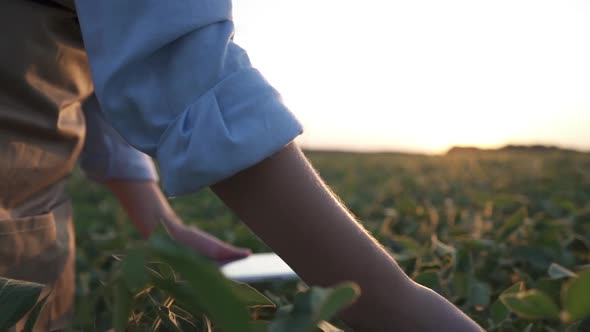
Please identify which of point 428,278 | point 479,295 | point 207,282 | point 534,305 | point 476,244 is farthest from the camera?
point 476,244

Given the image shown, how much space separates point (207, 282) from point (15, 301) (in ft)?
1.05

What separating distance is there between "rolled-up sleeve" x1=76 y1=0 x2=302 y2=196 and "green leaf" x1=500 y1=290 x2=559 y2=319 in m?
0.25

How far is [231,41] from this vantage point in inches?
21.0

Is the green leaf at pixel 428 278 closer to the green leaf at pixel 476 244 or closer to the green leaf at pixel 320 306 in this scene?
the green leaf at pixel 476 244

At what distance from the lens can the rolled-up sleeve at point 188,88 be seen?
492 millimetres

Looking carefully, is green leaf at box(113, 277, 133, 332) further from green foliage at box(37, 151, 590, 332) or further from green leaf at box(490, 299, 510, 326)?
green leaf at box(490, 299, 510, 326)

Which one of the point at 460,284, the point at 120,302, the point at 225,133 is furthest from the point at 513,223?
the point at 120,302

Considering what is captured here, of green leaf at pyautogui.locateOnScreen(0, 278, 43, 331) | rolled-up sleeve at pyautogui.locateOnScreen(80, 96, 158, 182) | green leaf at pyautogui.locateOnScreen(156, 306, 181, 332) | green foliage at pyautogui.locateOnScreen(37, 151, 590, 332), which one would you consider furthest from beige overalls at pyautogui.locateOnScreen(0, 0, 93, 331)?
green leaf at pyautogui.locateOnScreen(156, 306, 181, 332)

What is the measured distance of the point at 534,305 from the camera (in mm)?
429

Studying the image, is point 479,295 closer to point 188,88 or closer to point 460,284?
point 460,284

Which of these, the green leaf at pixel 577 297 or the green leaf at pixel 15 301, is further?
the green leaf at pixel 15 301

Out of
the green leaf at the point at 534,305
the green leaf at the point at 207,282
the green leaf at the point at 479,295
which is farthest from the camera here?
the green leaf at the point at 479,295

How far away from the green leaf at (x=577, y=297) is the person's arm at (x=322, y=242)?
0.16 metres

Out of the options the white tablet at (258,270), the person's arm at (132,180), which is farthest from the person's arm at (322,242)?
the person's arm at (132,180)
